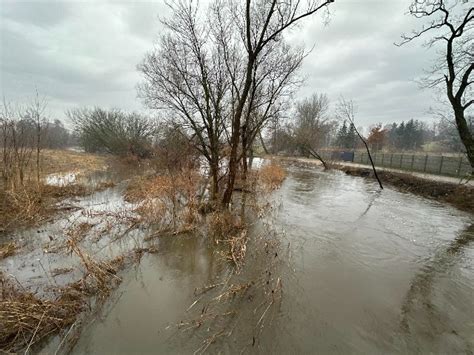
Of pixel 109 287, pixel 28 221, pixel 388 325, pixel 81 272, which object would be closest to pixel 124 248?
pixel 81 272

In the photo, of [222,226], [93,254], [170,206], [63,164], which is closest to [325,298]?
[222,226]

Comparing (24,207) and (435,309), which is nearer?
(435,309)

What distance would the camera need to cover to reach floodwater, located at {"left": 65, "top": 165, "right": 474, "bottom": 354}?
3.99 metres

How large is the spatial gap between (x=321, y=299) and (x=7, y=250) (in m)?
7.62

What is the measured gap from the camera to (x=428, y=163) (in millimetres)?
25766

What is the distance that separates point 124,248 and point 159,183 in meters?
4.88

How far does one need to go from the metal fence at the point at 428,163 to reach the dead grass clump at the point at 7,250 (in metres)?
25.8

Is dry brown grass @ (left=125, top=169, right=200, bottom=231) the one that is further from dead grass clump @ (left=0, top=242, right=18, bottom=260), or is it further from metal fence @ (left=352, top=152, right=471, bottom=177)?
metal fence @ (left=352, top=152, right=471, bottom=177)

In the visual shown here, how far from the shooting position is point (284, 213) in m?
11.3

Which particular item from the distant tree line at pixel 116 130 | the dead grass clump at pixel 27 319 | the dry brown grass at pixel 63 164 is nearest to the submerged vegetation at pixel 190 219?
the dead grass clump at pixel 27 319

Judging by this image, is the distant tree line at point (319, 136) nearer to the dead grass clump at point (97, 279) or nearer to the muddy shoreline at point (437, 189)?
the muddy shoreline at point (437, 189)

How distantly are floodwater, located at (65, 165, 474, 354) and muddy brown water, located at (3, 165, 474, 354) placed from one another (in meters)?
0.02

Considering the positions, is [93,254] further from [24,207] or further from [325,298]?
[325,298]

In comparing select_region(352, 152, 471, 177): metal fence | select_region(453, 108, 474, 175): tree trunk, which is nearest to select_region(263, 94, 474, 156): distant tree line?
select_region(352, 152, 471, 177): metal fence
